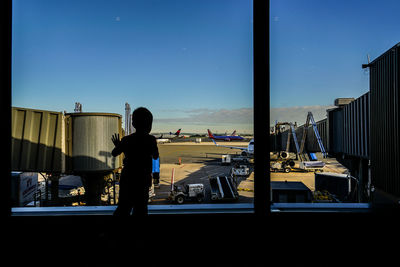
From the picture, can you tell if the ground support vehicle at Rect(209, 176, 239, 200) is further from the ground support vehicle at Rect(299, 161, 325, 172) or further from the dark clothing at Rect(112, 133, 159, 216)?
the ground support vehicle at Rect(299, 161, 325, 172)

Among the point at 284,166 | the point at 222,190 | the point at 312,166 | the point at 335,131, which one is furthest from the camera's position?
the point at 284,166

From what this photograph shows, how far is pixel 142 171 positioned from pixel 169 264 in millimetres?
1049

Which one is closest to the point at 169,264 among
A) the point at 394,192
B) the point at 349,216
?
the point at 349,216

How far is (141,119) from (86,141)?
6.64 m

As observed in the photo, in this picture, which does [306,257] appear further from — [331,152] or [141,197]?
[331,152]

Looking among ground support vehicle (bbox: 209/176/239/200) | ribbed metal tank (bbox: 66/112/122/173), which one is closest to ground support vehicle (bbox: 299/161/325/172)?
ground support vehicle (bbox: 209/176/239/200)

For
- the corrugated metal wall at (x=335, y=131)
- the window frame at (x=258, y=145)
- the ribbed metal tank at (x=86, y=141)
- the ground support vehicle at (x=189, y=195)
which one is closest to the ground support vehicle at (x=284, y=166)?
the ground support vehicle at (x=189, y=195)

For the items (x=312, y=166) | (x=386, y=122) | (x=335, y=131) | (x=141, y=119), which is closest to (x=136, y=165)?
(x=141, y=119)

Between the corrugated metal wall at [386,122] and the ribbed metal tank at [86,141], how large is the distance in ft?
26.8

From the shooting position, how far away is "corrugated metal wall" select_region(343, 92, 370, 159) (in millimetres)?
6363

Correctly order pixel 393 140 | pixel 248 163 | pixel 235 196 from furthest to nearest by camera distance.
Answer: pixel 248 163 → pixel 235 196 → pixel 393 140

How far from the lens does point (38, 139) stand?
7770mm

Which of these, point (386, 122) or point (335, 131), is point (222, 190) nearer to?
point (335, 131)

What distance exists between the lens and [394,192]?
3.82 m
